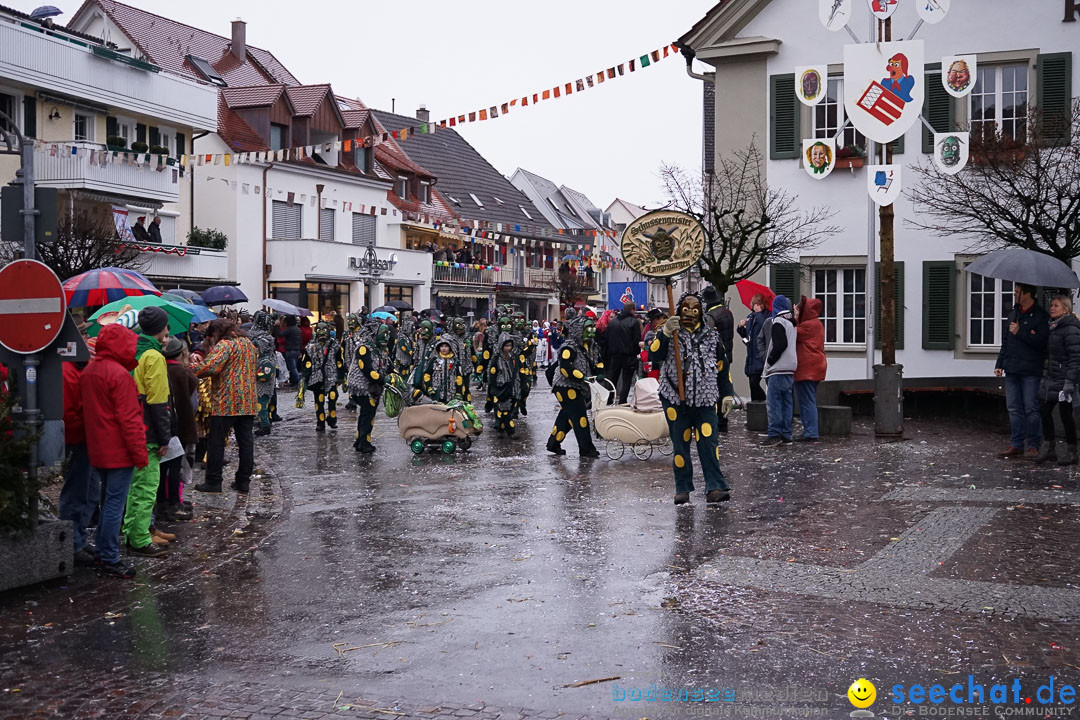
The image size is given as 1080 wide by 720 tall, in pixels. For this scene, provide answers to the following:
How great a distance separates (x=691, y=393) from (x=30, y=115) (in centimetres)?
2864

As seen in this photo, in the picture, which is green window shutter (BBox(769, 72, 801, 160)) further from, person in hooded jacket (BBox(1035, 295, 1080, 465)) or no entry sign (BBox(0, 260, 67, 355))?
no entry sign (BBox(0, 260, 67, 355))

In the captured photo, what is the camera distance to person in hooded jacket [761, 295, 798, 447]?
14.5 metres

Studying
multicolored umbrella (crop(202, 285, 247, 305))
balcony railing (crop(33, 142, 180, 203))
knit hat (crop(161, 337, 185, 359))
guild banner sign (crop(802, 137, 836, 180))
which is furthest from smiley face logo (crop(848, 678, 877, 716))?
balcony railing (crop(33, 142, 180, 203))

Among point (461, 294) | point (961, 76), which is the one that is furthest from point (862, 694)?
point (461, 294)

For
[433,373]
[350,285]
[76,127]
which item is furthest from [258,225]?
[433,373]

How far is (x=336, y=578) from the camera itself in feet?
25.6

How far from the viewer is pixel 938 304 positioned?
2131cm

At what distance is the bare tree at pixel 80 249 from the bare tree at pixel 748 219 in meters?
12.2

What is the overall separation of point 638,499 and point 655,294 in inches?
3634

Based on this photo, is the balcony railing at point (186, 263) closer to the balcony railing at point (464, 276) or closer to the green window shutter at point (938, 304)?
the balcony railing at point (464, 276)

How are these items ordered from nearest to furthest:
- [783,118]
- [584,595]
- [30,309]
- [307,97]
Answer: [584,595] → [30,309] → [783,118] → [307,97]

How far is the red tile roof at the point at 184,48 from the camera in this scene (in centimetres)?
4347

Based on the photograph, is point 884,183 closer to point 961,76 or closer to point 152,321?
point 961,76

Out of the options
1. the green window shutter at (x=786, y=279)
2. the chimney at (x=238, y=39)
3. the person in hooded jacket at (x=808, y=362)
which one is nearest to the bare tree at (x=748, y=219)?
the green window shutter at (x=786, y=279)
